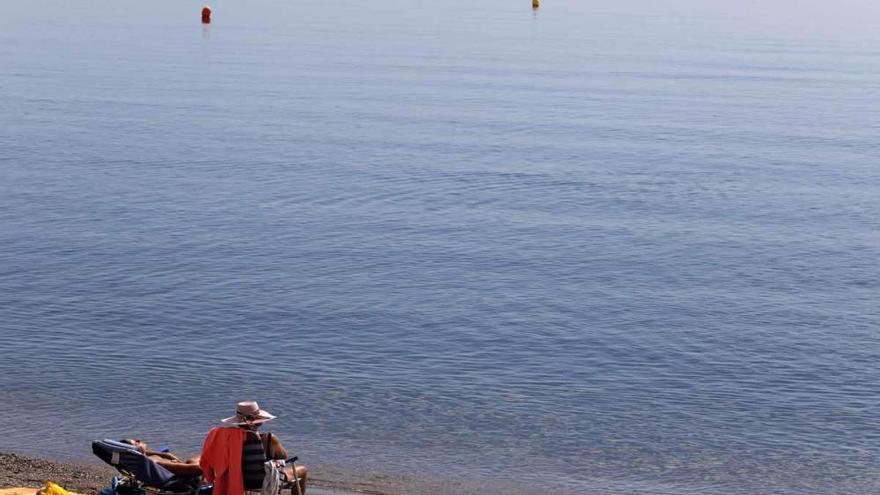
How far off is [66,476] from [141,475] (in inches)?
98.2

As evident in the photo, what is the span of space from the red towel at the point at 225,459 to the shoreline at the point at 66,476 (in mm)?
2090

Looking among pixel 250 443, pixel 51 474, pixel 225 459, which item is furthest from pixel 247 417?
pixel 51 474

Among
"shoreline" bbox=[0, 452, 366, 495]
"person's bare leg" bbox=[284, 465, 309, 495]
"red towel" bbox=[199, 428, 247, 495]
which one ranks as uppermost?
"red towel" bbox=[199, 428, 247, 495]

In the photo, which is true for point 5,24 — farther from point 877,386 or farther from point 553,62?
point 877,386

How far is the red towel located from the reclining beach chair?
0.28 metres

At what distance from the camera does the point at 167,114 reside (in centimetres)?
4284

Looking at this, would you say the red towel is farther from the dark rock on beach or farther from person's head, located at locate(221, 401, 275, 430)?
the dark rock on beach

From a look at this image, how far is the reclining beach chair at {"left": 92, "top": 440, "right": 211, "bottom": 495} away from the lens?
41.5 feet

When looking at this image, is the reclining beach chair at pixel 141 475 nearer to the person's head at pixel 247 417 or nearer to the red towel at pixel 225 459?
the red towel at pixel 225 459

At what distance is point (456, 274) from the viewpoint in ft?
83.9

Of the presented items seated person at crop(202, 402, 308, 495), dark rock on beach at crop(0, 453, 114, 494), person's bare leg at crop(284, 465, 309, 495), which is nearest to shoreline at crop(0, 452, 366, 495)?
dark rock on beach at crop(0, 453, 114, 494)

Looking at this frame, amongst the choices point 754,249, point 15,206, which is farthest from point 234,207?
point 754,249

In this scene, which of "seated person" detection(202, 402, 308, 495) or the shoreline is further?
the shoreline

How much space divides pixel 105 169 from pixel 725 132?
62.4 feet
